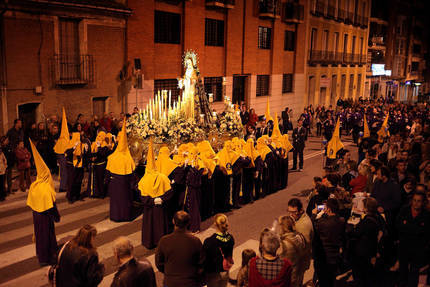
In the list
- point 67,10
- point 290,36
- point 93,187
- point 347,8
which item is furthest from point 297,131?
point 347,8

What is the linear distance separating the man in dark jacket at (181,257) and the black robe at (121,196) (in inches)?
187

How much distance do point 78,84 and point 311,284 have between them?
493 inches

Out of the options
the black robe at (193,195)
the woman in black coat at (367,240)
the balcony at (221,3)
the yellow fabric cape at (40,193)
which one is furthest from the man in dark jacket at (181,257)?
the balcony at (221,3)

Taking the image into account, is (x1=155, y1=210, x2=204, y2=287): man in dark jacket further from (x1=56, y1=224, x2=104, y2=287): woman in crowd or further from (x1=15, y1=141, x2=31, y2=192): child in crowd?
(x1=15, y1=141, x2=31, y2=192): child in crowd

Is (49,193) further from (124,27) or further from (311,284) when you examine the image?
(124,27)

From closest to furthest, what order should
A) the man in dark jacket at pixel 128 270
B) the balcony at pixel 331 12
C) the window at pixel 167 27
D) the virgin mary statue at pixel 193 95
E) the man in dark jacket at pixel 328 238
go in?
the man in dark jacket at pixel 128 270 < the man in dark jacket at pixel 328 238 < the virgin mary statue at pixel 193 95 < the window at pixel 167 27 < the balcony at pixel 331 12

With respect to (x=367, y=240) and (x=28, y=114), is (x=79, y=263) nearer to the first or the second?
(x=367, y=240)

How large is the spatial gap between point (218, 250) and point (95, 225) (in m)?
5.11

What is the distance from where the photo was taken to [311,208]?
7.66 metres

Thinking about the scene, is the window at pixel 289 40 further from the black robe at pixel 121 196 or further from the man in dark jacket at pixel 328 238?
the man in dark jacket at pixel 328 238

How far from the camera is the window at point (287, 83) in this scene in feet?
105

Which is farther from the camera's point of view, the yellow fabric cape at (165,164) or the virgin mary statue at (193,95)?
the virgin mary statue at (193,95)

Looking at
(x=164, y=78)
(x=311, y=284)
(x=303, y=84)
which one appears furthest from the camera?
(x=303, y=84)

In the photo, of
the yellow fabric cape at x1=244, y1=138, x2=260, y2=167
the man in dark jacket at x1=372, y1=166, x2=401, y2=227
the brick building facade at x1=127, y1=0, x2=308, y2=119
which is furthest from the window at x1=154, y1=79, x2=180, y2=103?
the man in dark jacket at x1=372, y1=166, x2=401, y2=227
